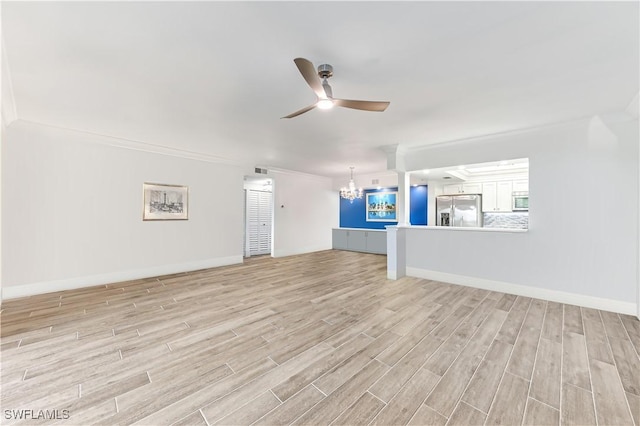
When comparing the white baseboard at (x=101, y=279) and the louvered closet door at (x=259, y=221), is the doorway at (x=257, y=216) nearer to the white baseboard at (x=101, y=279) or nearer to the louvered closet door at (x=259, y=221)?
the louvered closet door at (x=259, y=221)

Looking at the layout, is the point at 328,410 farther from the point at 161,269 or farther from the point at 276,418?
the point at 161,269

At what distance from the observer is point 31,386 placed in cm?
178

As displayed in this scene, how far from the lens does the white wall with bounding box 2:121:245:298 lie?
362 centimetres

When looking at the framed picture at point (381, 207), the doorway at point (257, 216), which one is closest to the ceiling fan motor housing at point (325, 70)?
the doorway at point (257, 216)

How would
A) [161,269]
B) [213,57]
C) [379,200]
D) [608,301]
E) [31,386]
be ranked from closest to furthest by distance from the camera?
[31,386]
[213,57]
[608,301]
[161,269]
[379,200]

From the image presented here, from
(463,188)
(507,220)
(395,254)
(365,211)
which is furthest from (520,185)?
(365,211)

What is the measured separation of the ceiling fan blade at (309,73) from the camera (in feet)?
5.41

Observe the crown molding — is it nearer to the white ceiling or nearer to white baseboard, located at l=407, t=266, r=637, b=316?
the white ceiling

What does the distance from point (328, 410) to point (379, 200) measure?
7.36m

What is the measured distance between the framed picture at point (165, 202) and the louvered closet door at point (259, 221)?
251cm

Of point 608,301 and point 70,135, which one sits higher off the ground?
point 70,135

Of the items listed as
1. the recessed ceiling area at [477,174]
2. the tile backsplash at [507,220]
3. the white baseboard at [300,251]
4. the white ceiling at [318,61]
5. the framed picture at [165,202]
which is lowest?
the white baseboard at [300,251]

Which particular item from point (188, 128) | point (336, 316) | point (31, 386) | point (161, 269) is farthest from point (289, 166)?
point (31, 386)

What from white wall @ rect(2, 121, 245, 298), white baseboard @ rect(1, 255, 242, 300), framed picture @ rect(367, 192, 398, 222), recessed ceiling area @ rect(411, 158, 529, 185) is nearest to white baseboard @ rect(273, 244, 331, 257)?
white baseboard @ rect(1, 255, 242, 300)
